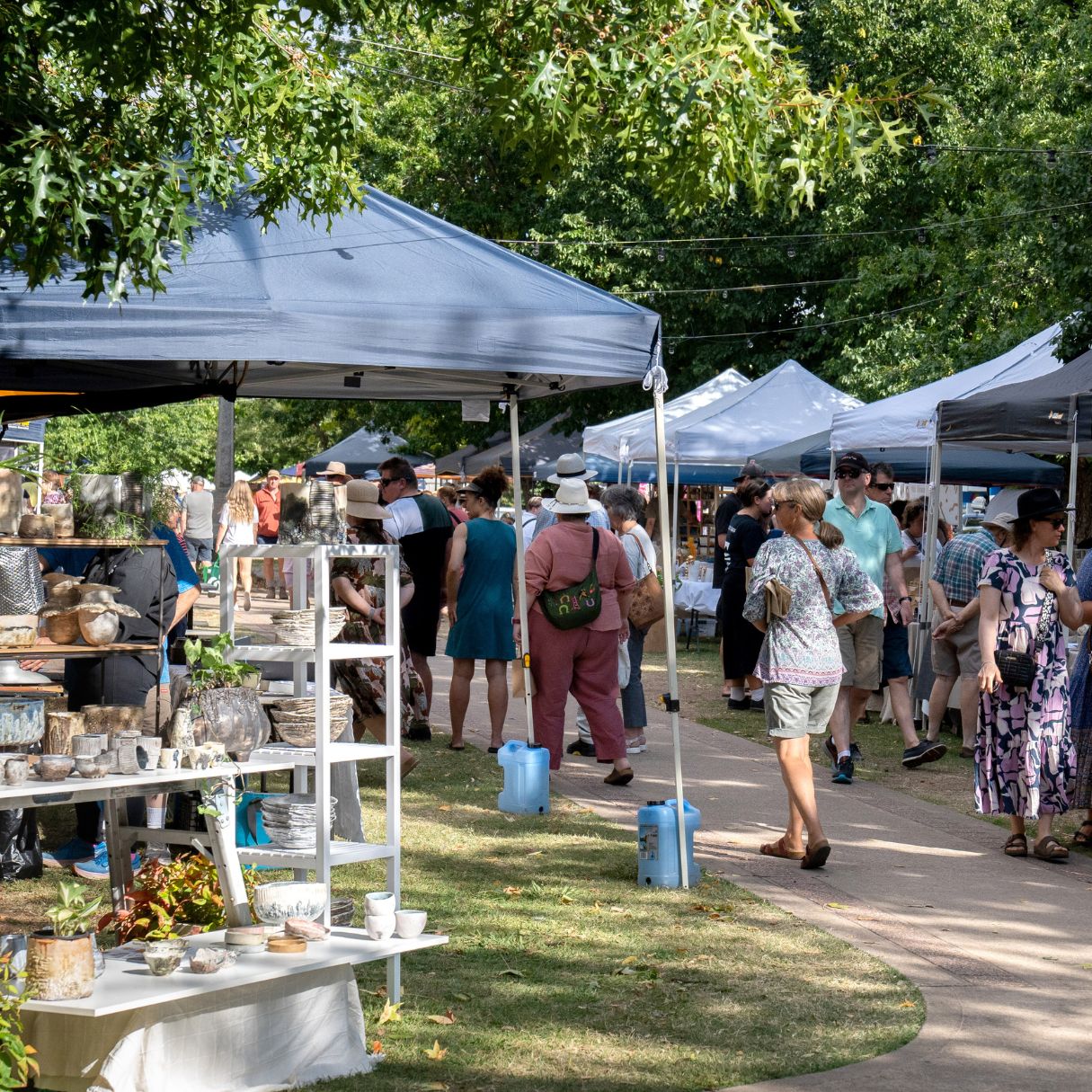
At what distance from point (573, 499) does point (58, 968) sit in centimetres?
575

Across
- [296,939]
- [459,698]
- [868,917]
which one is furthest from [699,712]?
[296,939]

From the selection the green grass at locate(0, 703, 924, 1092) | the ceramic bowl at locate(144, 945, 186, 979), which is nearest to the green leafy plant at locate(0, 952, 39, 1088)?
the ceramic bowl at locate(144, 945, 186, 979)

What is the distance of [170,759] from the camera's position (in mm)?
4859

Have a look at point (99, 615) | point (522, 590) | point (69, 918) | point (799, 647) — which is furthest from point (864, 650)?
point (69, 918)

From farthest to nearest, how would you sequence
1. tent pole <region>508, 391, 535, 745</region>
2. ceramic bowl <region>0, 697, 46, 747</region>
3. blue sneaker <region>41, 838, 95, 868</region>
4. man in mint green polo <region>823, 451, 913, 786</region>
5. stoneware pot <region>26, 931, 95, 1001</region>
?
→ man in mint green polo <region>823, 451, 913, 786</region>
tent pole <region>508, 391, 535, 745</region>
blue sneaker <region>41, 838, 95, 868</region>
ceramic bowl <region>0, 697, 46, 747</region>
stoneware pot <region>26, 931, 95, 1001</region>

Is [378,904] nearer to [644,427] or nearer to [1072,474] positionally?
[1072,474]

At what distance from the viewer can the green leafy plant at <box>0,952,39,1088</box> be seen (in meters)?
3.66

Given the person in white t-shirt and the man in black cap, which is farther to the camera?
the person in white t-shirt

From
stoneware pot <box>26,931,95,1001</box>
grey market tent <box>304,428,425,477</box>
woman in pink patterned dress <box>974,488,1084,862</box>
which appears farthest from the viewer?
grey market tent <box>304,428,425,477</box>

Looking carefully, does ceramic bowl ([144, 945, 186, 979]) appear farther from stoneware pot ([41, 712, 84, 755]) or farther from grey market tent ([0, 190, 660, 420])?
grey market tent ([0, 190, 660, 420])

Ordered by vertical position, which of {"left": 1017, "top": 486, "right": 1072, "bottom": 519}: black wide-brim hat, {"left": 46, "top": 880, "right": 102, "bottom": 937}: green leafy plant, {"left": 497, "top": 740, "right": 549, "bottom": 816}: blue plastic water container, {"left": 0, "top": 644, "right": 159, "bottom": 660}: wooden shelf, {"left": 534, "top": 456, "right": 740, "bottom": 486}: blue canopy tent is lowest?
{"left": 497, "top": 740, "right": 549, "bottom": 816}: blue plastic water container

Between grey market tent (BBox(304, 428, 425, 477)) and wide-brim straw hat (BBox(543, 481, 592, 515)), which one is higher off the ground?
grey market tent (BBox(304, 428, 425, 477))

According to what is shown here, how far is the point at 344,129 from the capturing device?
6.64 metres

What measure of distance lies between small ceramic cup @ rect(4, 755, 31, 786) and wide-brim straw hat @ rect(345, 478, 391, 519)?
191 inches
